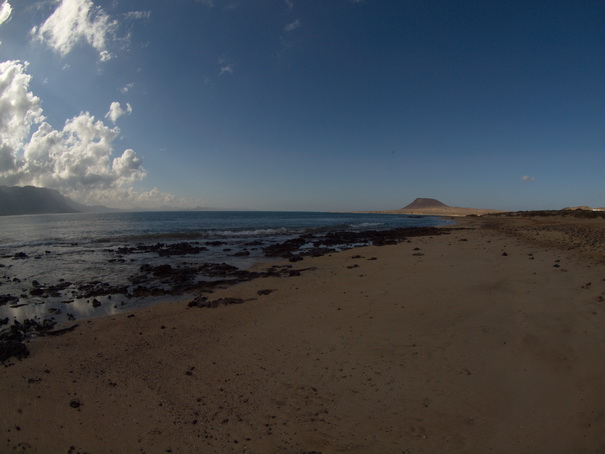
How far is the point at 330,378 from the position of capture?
483cm

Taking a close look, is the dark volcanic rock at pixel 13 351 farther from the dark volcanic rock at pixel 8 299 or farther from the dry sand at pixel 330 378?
the dark volcanic rock at pixel 8 299

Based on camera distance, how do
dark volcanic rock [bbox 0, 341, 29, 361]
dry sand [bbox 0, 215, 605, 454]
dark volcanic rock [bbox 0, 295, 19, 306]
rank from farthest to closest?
dark volcanic rock [bbox 0, 295, 19, 306] < dark volcanic rock [bbox 0, 341, 29, 361] < dry sand [bbox 0, 215, 605, 454]

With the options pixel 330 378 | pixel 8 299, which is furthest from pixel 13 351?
pixel 8 299

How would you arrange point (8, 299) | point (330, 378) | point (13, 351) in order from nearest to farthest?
1. point (330, 378)
2. point (13, 351)
3. point (8, 299)

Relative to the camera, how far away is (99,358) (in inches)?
231

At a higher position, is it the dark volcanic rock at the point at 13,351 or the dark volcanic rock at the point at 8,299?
the dark volcanic rock at the point at 13,351

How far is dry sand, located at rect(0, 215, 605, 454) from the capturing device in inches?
141

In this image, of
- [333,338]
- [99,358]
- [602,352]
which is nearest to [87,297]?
[99,358]

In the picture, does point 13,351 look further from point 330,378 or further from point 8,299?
point 8,299

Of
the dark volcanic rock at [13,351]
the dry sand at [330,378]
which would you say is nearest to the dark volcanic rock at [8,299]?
the dry sand at [330,378]

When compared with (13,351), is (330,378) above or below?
above

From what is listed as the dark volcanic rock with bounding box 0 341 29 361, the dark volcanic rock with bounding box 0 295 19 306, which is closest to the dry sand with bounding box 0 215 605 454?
the dark volcanic rock with bounding box 0 341 29 361

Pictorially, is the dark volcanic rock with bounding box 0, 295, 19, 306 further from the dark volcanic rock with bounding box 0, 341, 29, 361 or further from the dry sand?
the dark volcanic rock with bounding box 0, 341, 29, 361

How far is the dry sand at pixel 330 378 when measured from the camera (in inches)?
141
